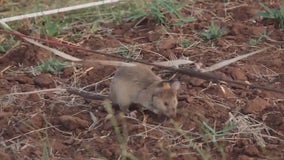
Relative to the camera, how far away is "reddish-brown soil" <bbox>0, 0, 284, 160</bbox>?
3.56 m

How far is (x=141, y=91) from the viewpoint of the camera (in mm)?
3811

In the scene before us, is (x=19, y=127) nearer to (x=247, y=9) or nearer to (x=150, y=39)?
(x=150, y=39)

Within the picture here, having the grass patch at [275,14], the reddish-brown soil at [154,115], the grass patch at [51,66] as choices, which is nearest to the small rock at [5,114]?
the reddish-brown soil at [154,115]

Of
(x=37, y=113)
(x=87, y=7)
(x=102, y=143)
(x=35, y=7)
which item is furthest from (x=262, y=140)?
(x=35, y=7)

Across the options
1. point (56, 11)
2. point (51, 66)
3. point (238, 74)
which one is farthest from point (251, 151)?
point (56, 11)

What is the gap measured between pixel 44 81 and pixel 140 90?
28.3 inches

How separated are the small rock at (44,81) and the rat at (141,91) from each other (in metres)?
0.50

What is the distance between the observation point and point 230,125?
12.0ft

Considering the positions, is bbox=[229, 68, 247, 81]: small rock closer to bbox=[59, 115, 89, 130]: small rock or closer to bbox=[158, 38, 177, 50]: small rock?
bbox=[158, 38, 177, 50]: small rock

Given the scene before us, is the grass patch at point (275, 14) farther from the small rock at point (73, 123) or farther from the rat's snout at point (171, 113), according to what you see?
the small rock at point (73, 123)

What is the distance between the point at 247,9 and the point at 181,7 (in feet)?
1.53

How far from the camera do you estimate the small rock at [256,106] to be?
12.5 feet

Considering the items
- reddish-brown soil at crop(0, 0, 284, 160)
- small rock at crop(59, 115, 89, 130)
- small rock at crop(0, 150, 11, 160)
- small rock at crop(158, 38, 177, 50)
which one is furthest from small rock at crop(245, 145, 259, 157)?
small rock at crop(158, 38, 177, 50)

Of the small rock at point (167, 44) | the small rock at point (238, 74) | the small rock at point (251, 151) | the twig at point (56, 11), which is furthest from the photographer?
the twig at point (56, 11)
